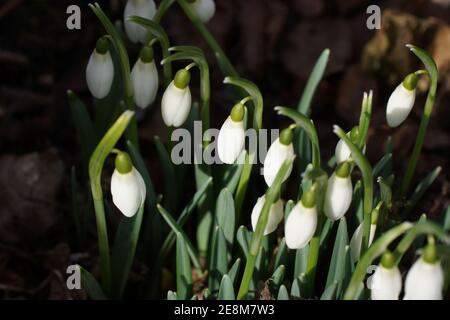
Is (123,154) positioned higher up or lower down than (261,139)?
lower down

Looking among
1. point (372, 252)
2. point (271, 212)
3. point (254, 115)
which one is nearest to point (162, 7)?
point (254, 115)

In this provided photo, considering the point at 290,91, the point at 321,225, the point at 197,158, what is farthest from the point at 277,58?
the point at 321,225

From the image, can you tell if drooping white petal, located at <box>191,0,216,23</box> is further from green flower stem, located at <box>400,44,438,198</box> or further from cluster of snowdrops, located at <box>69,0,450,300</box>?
green flower stem, located at <box>400,44,438,198</box>

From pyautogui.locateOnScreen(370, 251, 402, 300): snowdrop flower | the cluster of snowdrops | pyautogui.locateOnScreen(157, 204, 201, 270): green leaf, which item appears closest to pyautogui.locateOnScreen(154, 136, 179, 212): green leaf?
the cluster of snowdrops

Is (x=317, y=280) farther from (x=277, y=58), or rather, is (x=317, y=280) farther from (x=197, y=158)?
(x=277, y=58)

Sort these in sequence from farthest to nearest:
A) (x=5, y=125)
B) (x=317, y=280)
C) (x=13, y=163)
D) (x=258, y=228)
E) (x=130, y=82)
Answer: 1. (x=5, y=125)
2. (x=13, y=163)
3. (x=317, y=280)
4. (x=130, y=82)
5. (x=258, y=228)

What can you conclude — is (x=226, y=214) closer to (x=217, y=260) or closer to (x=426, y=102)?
(x=217, y=260)
